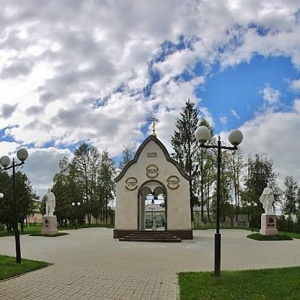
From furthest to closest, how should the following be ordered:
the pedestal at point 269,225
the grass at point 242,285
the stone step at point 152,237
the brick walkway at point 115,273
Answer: the pedestal at point 269,225 < the stone step at point 152,237 < the brick walkway at point 115,273 < the grass at point 242,285

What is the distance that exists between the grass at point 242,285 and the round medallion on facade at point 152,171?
1479 cm

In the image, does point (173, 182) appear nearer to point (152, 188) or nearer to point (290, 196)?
point (152, 188)

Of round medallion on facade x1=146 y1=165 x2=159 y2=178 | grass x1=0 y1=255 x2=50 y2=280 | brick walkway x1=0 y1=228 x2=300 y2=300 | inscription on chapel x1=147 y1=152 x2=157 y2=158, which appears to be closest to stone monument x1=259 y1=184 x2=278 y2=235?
round medallion on facade x1=146 y1=165 x2=159 y2=178

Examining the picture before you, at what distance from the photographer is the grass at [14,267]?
906 cm

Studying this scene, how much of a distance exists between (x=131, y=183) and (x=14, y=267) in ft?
47.3

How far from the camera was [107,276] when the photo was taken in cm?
911

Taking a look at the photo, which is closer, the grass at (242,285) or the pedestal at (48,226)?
the grass at (242,285)

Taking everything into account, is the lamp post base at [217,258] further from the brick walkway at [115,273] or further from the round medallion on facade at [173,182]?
the round medallion on facade at [173,182]

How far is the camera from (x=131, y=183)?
24125 millimetres

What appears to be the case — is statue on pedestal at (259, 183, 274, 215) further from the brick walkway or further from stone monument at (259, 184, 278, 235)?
the brick walkway

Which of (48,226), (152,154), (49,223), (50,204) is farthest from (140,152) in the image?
(48,226)

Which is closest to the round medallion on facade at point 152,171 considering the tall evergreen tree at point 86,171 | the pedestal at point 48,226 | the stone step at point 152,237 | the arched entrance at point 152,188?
the arched entrance at point 152,188

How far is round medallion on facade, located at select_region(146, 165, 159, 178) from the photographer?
2400 cm

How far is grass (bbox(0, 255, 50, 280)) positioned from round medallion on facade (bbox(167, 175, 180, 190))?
1340 centimetres
